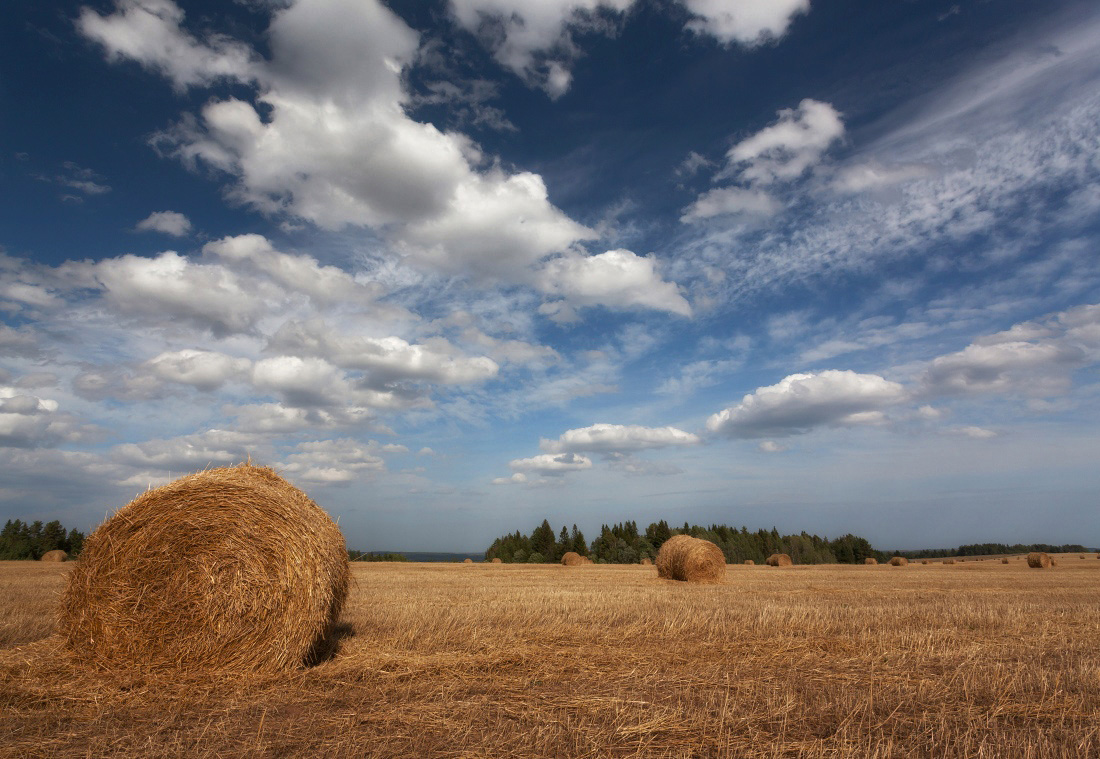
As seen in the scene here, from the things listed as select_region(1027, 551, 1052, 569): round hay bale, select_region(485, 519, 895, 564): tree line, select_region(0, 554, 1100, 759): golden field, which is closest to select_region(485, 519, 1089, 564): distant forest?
select_region(485, 519, 895, 564): tree line

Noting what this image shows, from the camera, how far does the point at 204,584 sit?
7.07 meters

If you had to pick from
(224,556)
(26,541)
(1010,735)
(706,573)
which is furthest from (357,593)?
(26,541)

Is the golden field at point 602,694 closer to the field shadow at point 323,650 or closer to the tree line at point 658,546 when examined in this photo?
the field shadow at point 323,650

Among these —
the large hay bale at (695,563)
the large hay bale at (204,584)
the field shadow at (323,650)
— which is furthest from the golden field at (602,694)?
the large hay bale at (695,563)

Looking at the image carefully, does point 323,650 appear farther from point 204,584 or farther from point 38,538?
point 38,538

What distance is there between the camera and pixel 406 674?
643cm

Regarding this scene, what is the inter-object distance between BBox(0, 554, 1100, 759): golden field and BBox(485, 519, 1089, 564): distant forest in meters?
61.0

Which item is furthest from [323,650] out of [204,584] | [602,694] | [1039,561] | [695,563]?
[1039,561]

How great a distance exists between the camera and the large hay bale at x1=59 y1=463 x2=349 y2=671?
6809mm

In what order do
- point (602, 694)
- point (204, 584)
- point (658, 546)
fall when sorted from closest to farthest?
point (602, 694) → point (204, 584) → point (658, 546)

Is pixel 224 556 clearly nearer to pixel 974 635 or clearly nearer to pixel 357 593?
pixel 357 593

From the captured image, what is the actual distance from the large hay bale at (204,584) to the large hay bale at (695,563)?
609 inches

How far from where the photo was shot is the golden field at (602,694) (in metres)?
4.45

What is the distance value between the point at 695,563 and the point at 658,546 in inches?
2210
